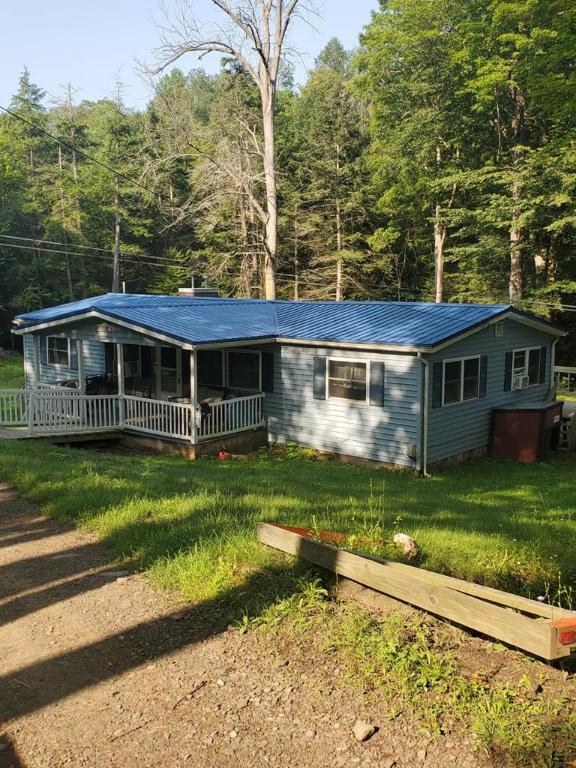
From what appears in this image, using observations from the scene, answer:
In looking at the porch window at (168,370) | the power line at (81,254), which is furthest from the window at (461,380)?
the power line at (81,254)

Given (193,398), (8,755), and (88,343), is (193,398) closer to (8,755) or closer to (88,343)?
(88,343)

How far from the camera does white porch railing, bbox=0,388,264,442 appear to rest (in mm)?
15656

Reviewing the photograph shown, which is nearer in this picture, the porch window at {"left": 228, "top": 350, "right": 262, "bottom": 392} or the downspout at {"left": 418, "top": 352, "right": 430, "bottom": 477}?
the downspout at {"left": 418, "top": 352, "right": 430, "bottom": 477}

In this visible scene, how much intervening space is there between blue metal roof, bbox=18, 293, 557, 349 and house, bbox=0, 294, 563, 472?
0.14 feet

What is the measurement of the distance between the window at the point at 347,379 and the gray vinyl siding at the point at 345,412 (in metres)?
0.17

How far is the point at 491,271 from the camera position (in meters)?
33.2

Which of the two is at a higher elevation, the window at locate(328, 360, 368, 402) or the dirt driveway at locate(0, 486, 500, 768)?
the window at locate(328, 360, 368, 402)

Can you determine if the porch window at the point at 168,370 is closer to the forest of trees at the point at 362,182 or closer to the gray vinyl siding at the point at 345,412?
the gray vinyl siding at the point at 345,412

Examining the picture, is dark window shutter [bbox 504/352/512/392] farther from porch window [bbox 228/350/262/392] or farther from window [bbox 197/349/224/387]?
window [bbox 197/349/224/387]

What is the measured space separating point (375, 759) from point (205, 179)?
82.5ft

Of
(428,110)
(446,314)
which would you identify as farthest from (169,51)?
(446,314)

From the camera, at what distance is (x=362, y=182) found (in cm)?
3919

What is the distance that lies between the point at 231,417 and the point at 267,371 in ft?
5.08

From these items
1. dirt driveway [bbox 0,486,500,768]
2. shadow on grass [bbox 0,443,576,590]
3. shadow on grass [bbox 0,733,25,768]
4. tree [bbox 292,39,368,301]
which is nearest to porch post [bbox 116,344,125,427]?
shadow on grass [bbox 0,443,576,590]
